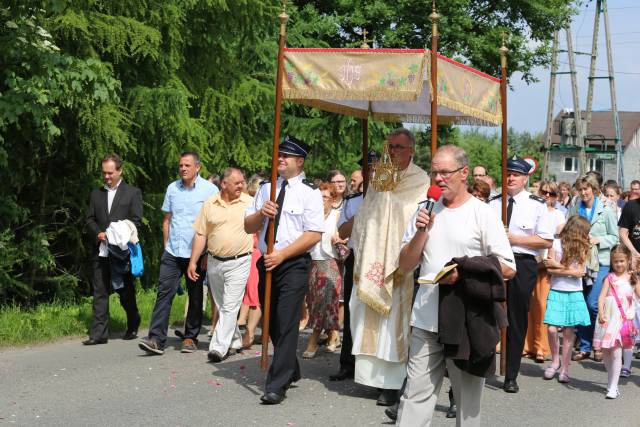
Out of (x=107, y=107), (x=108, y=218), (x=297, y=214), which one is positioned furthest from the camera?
(x=107, y=107)

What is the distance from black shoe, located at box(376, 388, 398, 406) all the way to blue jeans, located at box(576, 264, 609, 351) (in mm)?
3891

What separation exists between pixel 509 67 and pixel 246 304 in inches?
822

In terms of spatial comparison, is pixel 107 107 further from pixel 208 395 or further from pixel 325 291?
pixel 208 395

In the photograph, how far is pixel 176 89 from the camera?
15.1m

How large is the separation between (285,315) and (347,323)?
985 mm

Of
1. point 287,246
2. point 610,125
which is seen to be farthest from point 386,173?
point 610,125

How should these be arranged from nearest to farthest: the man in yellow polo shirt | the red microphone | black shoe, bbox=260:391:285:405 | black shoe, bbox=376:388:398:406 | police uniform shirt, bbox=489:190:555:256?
the red microphone → black shoe, bbox=260:391:285:405 → black shoe, bbox=376:388:398:406 → police uniform shirt, bbox=489:190:555:256 → the man in yellow polo shirt

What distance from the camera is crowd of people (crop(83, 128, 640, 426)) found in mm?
5934

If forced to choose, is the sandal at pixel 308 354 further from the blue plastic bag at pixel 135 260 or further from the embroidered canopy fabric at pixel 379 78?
the embroidered canopy fabric at pixel 379 78

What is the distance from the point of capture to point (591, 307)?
39.0 ft

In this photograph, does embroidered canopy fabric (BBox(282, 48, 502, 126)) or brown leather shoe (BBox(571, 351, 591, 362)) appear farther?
brown leather shoe (BBox(571, 351, 591, 362))

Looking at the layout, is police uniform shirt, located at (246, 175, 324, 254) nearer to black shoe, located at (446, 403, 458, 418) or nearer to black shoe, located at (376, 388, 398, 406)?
black shoe, located at (376, 388, 398, 406)

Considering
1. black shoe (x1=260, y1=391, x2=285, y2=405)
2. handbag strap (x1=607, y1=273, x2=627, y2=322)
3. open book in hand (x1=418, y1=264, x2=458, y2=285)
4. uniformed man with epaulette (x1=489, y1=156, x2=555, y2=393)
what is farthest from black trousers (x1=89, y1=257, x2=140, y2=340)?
open book in hand (x1=418, y1=264, x2=458, y2=285)

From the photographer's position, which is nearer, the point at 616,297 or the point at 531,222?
the point at 531,222
